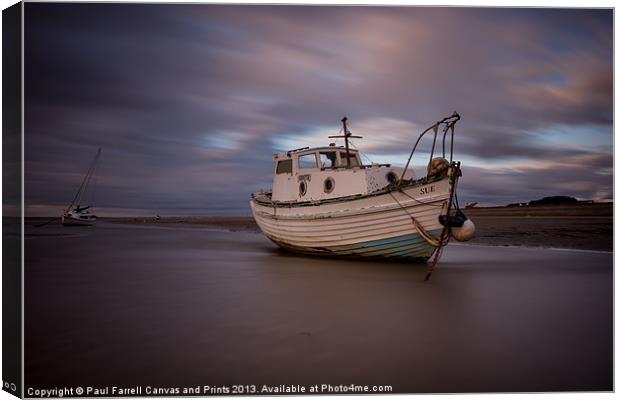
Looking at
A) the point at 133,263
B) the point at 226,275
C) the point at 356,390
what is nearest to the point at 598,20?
the point at 356,390

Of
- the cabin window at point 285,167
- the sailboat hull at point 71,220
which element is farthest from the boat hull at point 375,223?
the sailboat hull at point 71,220

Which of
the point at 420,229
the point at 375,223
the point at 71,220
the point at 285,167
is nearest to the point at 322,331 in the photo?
the point at 420,229

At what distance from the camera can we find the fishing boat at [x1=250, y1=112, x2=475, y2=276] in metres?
8.69

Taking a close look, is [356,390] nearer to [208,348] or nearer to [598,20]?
[208,348]

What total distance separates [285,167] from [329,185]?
2.05 metres

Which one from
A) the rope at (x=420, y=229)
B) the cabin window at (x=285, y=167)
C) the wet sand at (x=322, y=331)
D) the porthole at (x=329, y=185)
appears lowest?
the wet sand at (x=322, y=331)

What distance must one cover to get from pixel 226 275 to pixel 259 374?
15.0ft

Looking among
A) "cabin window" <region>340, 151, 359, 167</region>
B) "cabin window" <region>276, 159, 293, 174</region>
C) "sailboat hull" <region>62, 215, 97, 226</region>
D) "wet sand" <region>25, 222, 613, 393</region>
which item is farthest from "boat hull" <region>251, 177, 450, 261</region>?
"sailboat hull" <region>62, 215, 97, 226</region>

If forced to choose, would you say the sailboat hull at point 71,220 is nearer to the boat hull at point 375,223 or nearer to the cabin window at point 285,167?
the boat hull at point 375,223

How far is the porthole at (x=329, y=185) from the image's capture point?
434 inches

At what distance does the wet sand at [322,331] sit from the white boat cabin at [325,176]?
3045mm

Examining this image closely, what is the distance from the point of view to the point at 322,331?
4934 millimetres

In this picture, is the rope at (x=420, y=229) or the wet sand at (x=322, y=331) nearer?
the wet sand at (x=322, y=331)

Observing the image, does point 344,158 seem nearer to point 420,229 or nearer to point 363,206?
point 363,206
